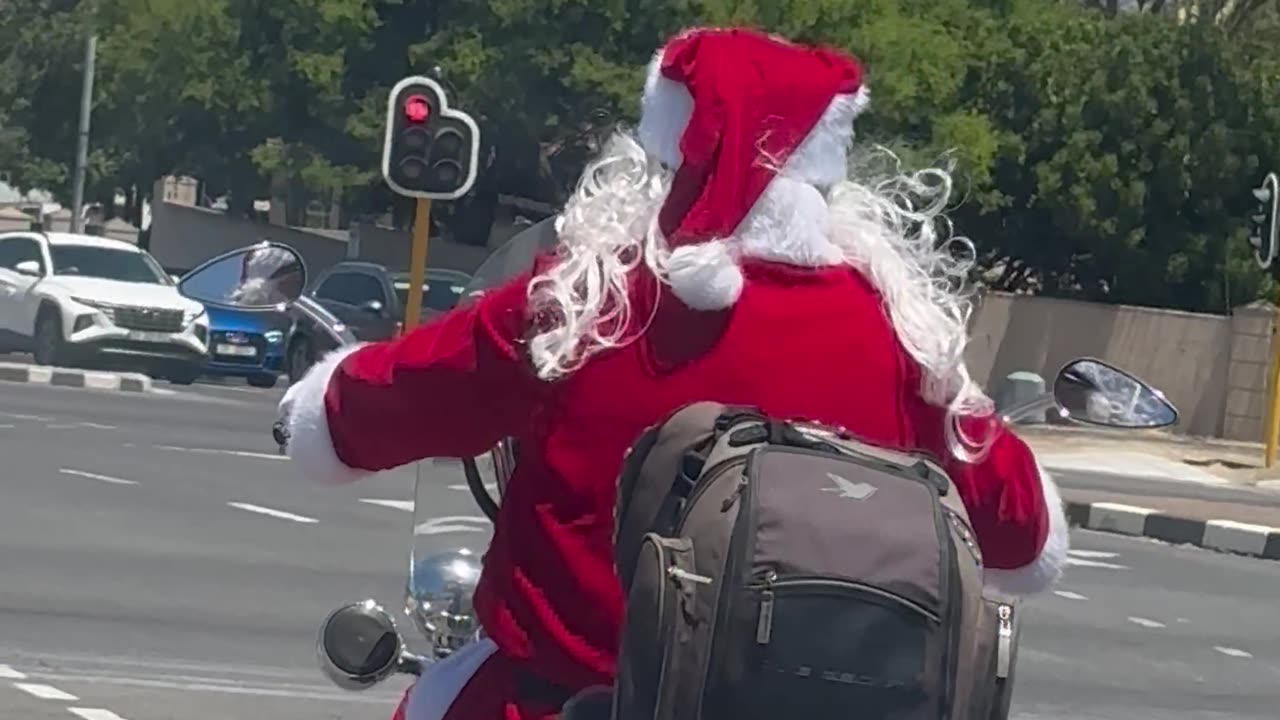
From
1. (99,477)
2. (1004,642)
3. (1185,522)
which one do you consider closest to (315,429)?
(1004,642)

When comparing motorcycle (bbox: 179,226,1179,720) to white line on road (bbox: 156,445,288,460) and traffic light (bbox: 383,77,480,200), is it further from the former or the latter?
white line on road (bbox: 156,445,288,460)

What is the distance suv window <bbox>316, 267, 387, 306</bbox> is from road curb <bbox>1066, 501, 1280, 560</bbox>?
36.2 feet

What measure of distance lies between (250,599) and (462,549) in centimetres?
768

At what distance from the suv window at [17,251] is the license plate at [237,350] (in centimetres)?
211

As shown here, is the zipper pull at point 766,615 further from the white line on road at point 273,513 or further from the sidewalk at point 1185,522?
the sidewalk at point 1185,522

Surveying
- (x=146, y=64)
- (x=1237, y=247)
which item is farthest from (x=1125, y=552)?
(x=146, y=64)

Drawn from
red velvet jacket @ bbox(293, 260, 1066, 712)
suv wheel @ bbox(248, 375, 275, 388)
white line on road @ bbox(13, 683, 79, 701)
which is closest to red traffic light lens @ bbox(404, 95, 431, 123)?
white line on road @ bbox(13, 683, 79, 701)

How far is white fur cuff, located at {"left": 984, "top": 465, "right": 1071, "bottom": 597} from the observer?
10.3 ft

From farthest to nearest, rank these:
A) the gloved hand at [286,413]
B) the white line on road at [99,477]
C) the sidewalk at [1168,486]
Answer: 1. the sidewalk at [1168,486]
2. the white line on road at [99,477]
3. the gloved hand at [286,413]

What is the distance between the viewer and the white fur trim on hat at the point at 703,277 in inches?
110

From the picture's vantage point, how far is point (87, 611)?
10312mm

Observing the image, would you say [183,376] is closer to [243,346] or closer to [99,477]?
[243,346]

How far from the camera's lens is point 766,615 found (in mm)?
2525

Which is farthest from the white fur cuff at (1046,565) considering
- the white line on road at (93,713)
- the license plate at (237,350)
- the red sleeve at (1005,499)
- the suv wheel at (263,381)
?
the suv wheel at (263,381)
